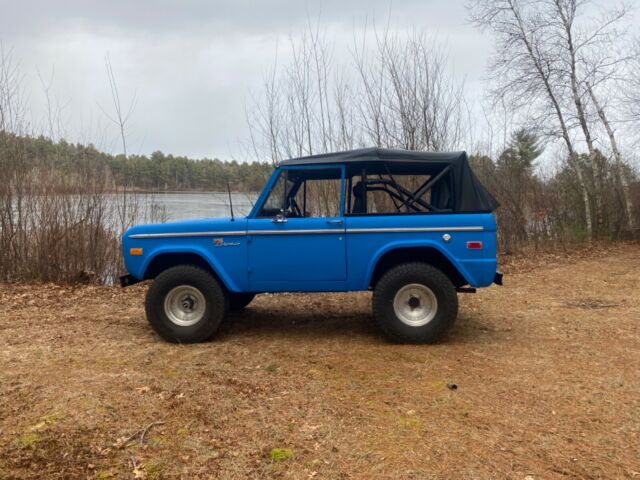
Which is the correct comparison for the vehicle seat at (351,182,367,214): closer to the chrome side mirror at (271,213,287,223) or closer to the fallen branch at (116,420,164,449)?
the chrome side mirror at (271,213,287,223)

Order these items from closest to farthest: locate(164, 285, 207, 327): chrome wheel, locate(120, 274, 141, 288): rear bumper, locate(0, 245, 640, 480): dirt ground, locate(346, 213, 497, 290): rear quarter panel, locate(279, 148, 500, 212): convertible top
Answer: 1. locate(0, 245, 640, 480): dirt ground
2. locate(346, 213, 497, 290): rear quarter panel
3. locate(279, 148, 500, 212): convertible top
4. locate(164, 285, 207, 327): chrome wheel
5. locate(120, 274, 141, 288): rear bumper

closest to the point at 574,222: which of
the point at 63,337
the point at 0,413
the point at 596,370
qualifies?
the point at 596,370

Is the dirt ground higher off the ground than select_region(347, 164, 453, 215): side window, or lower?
lower

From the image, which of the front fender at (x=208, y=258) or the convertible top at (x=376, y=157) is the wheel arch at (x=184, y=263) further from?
the convertible top at (x=376, y=157)

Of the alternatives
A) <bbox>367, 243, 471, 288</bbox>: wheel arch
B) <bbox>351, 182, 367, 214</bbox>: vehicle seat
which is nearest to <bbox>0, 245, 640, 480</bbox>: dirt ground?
<bbox>367, 243, 471, 288</bbox>: wheel arch

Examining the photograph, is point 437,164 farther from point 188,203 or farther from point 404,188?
point 188,203

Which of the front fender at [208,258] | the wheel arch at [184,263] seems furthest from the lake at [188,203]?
the front fender at [208,258]

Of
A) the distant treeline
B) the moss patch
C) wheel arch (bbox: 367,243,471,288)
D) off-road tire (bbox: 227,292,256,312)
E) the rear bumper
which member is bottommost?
the moss patch

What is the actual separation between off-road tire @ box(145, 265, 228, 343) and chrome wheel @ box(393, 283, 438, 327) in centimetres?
180

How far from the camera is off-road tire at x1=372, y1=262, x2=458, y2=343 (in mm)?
4574

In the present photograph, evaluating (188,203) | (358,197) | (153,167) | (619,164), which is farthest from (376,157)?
(619,164)

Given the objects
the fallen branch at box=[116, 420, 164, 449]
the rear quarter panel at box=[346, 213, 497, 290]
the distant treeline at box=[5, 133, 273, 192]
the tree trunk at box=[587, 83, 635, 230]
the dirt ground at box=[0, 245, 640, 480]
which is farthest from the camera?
the tree trunk at box=[587, 83, 635, 230]

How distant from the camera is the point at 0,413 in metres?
3.19

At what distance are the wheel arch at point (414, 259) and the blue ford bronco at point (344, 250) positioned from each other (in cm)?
1
